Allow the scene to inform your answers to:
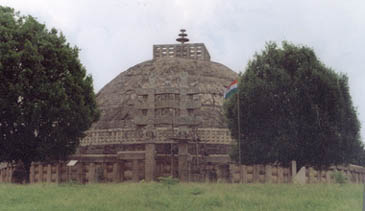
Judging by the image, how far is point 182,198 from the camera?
18609 millimetres

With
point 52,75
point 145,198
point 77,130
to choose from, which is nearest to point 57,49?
point 52,75

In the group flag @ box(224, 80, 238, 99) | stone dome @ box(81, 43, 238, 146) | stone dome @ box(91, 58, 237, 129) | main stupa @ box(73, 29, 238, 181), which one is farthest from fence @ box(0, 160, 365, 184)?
stone dome @ box(91, 58, 237, 129)

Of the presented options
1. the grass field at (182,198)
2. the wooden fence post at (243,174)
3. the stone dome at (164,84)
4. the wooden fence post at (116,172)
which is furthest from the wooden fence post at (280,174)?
the stone dome at (164,84)

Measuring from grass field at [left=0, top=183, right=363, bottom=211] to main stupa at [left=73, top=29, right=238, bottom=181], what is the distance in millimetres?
9075

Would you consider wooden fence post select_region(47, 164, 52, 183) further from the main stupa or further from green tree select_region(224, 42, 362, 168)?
green tree select_region(224, 42, 362, 168)

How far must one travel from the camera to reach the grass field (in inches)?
650

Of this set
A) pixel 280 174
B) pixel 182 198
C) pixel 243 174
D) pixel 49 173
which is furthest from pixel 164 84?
pixel 182 198

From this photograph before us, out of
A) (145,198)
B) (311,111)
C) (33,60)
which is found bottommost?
(145,198)

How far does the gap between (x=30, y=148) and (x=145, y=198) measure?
11.0 meters

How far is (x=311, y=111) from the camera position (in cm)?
2883

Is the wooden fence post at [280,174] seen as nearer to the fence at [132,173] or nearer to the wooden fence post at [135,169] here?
the fence at [132,173]

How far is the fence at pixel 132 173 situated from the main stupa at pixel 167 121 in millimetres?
161

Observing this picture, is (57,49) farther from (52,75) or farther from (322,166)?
(322,166)

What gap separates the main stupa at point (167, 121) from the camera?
30.9 metres
